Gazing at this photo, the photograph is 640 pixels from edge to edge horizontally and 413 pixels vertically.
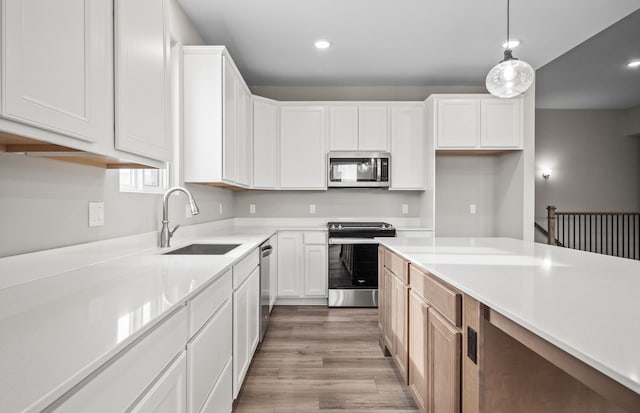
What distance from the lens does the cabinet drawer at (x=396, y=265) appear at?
7.05ft

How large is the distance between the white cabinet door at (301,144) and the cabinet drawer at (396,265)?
1899 mm

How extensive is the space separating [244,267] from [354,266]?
2.03 metres

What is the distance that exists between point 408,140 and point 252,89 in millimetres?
2172

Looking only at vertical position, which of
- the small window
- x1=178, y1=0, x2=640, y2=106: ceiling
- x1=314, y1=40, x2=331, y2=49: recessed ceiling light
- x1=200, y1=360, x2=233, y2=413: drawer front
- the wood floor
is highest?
x1=178, y1=0, x2=640, y2=106: ceiling

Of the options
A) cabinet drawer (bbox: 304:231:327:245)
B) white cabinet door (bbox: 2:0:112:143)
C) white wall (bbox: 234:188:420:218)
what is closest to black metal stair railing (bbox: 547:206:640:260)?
white wall (bbox: 234:188:420:218)

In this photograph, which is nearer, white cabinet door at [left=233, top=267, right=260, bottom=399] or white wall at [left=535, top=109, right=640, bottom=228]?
white cabinet door at [left=233, top=267, right=260, bottom=399]

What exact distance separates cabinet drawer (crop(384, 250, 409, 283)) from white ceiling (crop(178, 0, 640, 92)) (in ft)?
6.56

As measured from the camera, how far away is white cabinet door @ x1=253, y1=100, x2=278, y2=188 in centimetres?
418

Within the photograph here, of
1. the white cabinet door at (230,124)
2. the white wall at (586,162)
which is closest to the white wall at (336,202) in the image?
the white cabinet door at (230,124)

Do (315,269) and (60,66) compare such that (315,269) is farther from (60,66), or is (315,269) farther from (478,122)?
(60,66)

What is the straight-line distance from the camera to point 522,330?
0.95m

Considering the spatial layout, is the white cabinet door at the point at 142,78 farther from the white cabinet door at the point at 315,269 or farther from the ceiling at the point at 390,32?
the white cabinet door at the point at 315,269

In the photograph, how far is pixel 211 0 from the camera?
108 inches

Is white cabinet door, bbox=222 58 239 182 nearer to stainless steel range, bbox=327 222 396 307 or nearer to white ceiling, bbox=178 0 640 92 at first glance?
white ceiling, bbox=178 0 640 92
